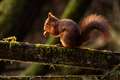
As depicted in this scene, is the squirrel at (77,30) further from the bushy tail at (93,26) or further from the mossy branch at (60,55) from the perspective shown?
the mossy branch at (60,55)

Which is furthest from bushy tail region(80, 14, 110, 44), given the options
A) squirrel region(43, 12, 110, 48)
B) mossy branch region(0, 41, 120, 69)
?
mossy branch region(0, 41, 120, 69)

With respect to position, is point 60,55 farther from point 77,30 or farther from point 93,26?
point 93,26

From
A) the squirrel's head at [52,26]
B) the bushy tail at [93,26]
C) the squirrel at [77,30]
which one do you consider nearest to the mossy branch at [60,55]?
the squirrel at [77,30]

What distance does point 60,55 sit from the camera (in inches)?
183

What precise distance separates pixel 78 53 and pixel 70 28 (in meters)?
0.32

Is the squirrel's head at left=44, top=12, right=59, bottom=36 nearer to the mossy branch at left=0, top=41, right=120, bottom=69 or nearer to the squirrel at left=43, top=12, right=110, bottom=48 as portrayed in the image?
the squirrel at left=43, top=12, right=110, bottom=48

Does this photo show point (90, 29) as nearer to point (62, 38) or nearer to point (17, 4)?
point (62, 38)

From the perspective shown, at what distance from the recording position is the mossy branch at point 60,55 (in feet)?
15.1

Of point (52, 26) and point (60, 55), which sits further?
point (52, 26)

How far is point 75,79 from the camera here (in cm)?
479

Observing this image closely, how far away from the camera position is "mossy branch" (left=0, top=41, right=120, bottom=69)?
15.1 ft

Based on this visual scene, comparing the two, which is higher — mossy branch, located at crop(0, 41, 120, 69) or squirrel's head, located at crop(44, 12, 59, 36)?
squirrel's head, located at crop(44, 12, 59, 36)

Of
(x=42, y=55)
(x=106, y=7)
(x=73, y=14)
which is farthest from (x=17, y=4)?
(x=106, y=7)

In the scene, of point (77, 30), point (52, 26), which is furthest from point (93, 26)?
point (52, 26)
